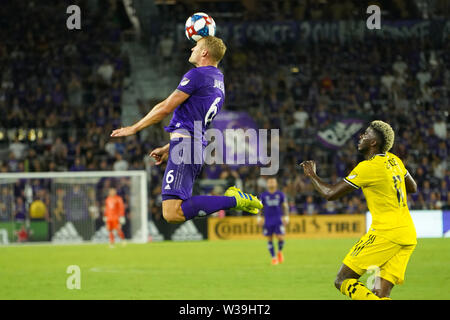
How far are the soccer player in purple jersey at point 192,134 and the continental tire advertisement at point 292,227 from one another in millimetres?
18902

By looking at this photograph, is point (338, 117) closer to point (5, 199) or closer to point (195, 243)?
point (195, 243)

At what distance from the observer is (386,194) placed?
25.8 ft

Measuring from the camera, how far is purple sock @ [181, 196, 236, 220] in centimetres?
757

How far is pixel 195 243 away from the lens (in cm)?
2544

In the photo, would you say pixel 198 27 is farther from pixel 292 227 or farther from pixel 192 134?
pixel 292 227

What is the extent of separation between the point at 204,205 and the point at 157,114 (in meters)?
1.05

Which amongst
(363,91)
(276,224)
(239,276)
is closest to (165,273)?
(239,276)

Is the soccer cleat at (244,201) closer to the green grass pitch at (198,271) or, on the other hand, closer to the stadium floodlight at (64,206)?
the green grass pitch at (198,271)

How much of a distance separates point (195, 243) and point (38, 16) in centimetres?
1320

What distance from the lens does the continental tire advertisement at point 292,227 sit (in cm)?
2662

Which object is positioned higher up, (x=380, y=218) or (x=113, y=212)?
(x=380, y=218)

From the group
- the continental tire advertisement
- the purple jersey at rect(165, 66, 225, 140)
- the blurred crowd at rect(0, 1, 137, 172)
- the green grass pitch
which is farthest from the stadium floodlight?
the purple jersey at rect(165, 66, 225, 140)

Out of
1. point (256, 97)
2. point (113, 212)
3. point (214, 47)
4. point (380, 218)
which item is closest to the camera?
point (214, 47)

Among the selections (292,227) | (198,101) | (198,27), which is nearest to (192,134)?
(198,101)
